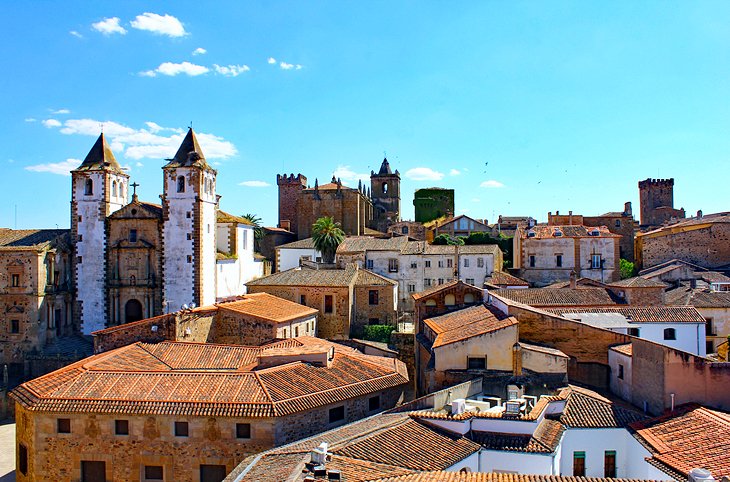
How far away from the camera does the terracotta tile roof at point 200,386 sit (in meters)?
21.2

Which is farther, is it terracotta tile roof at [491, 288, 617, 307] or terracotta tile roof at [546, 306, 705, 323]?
terracotta tile roof at [491, 288, 617, 307]

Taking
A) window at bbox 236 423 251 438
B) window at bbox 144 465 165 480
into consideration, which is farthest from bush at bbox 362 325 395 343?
window at bbox 144 465 165 480

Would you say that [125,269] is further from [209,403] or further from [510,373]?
[510,373]

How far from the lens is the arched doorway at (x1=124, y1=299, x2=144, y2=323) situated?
4234cm

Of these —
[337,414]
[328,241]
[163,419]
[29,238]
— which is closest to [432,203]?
[328,241]

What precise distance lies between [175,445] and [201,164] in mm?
23773

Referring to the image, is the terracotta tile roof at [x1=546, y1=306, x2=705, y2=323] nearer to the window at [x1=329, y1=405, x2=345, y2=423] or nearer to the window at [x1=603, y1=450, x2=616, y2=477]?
the window at [x1=603, y1=450, x2=616, y2=477]

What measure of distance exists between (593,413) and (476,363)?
206 inches

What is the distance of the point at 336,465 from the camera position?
15.6m

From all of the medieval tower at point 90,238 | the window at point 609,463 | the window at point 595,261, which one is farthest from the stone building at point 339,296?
the window at point 609,463

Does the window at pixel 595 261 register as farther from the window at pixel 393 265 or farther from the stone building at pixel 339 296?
the stone building at pixel 339 296

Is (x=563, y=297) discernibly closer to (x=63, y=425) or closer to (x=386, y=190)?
(x=63, y=425)

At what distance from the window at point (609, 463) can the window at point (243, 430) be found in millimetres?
11849

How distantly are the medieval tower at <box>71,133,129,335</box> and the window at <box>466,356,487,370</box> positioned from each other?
28238 millimetres
